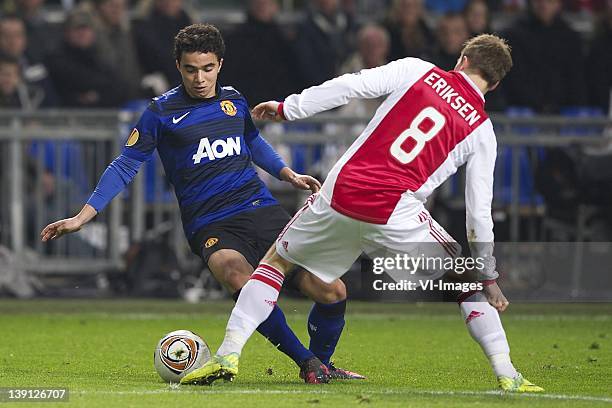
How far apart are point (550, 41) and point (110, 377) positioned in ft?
31.8

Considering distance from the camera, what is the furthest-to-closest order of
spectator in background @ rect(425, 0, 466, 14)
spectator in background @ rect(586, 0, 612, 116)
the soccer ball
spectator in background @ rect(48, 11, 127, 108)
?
1. spectator in background @ rect(425, 0, 466, 14)
2. spectator in background @ rect(586, 0, 612, 116)
3. spectator in background @ rect(48, 11, 127, 108)
4. the soccer ball

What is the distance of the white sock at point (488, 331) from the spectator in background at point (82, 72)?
28.8 ft

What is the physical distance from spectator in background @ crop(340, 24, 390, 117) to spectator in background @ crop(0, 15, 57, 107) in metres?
3.28

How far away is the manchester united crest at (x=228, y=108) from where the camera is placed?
8.39 metres

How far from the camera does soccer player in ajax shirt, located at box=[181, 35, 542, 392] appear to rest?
7203 mm

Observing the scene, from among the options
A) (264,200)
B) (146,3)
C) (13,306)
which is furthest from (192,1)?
(264,200)

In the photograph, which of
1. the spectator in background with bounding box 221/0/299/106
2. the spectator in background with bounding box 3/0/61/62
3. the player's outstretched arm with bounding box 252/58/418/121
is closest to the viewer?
the player's outstretched arm with bounding box 252/58/418/121

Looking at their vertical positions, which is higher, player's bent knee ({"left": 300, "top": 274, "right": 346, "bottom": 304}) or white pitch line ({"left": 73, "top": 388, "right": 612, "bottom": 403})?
player's bent knee ({"left": 300, "top": 274, "right": 346, "bottom": 304})

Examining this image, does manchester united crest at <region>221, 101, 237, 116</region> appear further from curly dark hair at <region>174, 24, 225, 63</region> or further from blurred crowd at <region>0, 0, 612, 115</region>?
blurred crowd at <region>0, 0, 612, 115</region>

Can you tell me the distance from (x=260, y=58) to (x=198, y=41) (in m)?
7.80

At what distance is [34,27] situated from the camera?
53.7ft

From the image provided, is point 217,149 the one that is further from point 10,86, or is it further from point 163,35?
point 163,35

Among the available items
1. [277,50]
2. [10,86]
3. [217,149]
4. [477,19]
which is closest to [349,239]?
[217,149]

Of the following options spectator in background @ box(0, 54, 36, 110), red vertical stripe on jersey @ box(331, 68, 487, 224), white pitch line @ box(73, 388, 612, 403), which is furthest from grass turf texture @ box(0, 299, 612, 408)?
spectator in background @ box(0, 54, 36, 110)
